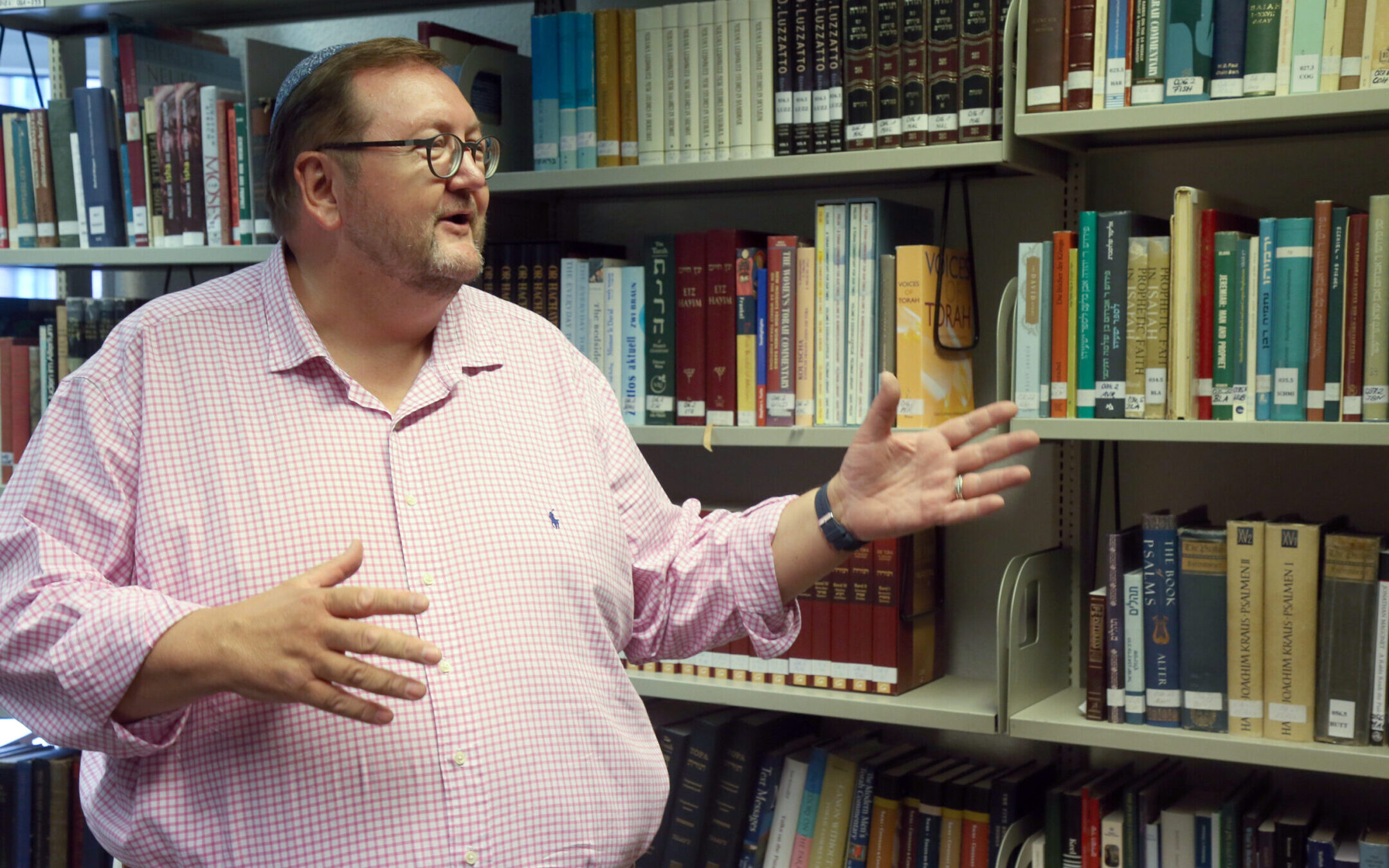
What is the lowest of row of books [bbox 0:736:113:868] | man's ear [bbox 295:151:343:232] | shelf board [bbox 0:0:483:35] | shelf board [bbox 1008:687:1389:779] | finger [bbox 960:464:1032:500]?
row of books [bbox 0:736:113:868]

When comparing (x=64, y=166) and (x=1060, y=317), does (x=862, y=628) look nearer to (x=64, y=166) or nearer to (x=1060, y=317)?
(x=1060, y=317)

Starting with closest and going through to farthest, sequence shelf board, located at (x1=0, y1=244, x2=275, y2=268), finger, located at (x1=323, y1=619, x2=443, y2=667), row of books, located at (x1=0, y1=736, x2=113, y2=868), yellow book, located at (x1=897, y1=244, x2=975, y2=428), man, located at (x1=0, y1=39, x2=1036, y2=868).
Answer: finger, located at (x1=323, y1=619, x2=443, y2=667)
man, located at (x1=0, y1=39, x2=1036, y2=868)
yellow book, located at (x1=897, y1=244, x2=975, y2=428)
shelf board, located at (x1=0, y1=244, x2=275, y2=268)
row of books, located at (x1=0, y1=736, x2=113, y2=868)

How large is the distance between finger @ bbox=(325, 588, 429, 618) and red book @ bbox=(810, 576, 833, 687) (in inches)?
42.6

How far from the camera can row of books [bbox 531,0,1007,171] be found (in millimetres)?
1854

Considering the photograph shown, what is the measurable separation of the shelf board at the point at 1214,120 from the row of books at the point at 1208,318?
112 mm

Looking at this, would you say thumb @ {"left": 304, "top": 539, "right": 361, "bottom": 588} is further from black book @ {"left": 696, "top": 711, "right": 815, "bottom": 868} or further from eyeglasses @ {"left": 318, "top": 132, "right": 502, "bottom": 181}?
black book @ {"left": 696, "top": 711, "right": 815, "bottom": 868}

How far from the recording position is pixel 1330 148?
1928 mm

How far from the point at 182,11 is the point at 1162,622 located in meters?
2.22

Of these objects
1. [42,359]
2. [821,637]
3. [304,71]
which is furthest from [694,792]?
[42,359]

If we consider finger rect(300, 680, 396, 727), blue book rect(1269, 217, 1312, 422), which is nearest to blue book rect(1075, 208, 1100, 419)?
blue book rect(1269, 217, 1312, 422)

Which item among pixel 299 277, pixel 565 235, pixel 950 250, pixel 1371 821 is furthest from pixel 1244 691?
pixel 565 235

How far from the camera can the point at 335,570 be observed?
3.74 ft

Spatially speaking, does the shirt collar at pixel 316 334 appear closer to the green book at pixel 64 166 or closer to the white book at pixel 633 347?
the white book at pixel 633 347

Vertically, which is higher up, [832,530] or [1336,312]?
[1336,312]
